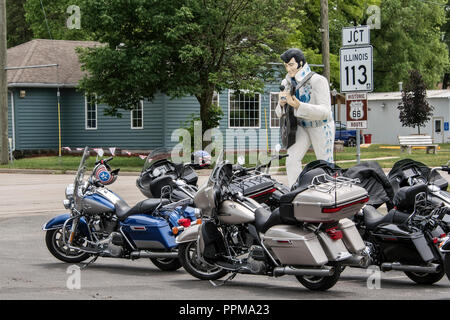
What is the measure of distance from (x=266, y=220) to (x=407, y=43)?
52500mm

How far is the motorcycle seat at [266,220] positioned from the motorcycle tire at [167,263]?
1586 millimetres

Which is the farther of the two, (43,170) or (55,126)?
(55,126)

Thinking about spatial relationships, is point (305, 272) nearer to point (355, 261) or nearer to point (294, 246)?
point (294, 246)

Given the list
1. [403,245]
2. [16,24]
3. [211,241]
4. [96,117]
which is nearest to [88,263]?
[211,241]

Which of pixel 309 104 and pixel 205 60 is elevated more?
pixel 205 60

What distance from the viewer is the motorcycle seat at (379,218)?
870 cm

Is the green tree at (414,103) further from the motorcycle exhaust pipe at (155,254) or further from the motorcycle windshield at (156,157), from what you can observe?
the motorcycle exhaust pipe at (155,254)

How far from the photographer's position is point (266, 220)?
841 centimetres

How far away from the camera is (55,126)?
41.4 metres

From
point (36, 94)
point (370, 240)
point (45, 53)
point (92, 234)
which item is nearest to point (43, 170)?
point (36, 94)

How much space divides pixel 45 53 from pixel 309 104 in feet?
112

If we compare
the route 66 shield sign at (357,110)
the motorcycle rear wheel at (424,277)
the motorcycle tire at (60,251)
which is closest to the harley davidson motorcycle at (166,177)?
the motorcycle tire at (60,251)
